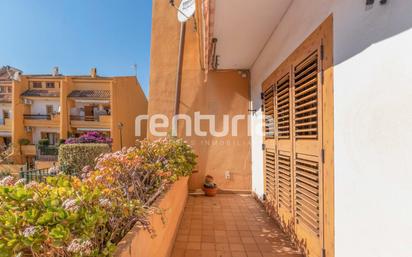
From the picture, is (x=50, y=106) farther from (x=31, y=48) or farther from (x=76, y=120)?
(x=31, y=48)

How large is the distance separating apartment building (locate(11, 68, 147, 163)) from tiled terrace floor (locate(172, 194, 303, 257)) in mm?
14348

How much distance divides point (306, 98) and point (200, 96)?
3.99 meters

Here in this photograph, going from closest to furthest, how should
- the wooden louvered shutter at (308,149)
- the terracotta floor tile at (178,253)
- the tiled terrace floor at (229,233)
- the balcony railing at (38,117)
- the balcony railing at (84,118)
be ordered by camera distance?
the wooden louvered shutter at (308,149), the terracotta floor tile at (178,253), the tiled terrace floor at (229,233), the balcony railing at (84,118), the balcony railing at (38,117)

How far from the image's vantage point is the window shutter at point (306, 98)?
266 centimetres

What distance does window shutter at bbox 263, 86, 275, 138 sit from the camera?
4379mm

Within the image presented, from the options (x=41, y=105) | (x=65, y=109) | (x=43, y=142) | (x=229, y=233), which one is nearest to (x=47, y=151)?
(x=43, y=142)

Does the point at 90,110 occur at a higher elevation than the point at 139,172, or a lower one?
higher

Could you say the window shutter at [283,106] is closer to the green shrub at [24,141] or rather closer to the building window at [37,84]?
the green shrub at [24,141]

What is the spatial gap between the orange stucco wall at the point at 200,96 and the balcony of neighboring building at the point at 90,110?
41.7ft

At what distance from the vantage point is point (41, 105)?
62.8 ft

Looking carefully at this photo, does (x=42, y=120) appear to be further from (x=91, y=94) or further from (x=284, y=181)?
(x=284, y=181)

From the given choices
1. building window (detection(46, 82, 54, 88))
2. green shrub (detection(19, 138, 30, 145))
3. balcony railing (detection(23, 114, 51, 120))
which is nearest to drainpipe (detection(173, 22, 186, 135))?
balcony railing (detection(23, 114, 51, 120))

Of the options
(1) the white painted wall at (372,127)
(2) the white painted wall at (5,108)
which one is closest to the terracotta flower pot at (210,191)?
(1) the white painted wall at (372,127)

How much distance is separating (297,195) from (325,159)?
38.9 inches
